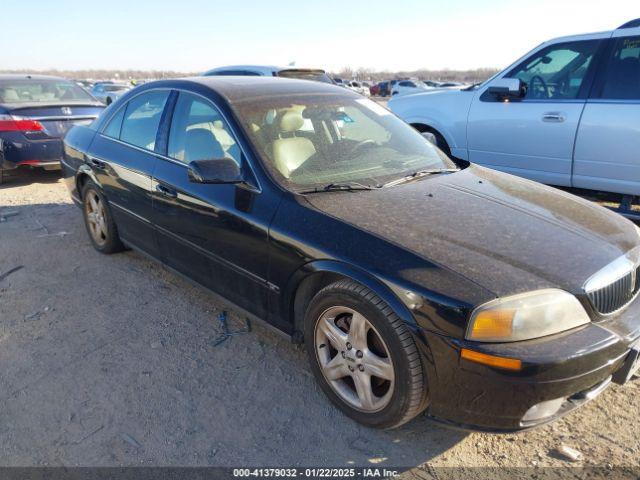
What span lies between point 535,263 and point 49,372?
2.70 m

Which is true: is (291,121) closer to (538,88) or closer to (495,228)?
(495,228)

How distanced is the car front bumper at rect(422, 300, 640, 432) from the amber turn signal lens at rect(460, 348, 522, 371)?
0.6 inches

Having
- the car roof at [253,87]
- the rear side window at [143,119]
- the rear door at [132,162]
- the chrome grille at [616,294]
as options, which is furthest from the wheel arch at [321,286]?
the rear side window at [143,119]

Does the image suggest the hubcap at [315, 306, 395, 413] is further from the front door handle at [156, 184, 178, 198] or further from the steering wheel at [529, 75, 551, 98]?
the steering wheel at [529, 75, 551, 98]

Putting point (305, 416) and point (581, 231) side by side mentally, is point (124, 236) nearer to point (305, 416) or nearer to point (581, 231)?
point (305, 416)

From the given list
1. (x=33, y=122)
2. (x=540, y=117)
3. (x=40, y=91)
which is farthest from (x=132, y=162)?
(x=40, y=91)

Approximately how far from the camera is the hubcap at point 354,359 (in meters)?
2.29

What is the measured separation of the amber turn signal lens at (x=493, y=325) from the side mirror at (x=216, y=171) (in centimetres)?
152

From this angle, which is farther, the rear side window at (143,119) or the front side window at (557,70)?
the front side window at (557,70)

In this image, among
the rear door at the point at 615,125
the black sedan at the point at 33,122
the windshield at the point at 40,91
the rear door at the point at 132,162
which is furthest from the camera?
the windshield at the point at 40,91

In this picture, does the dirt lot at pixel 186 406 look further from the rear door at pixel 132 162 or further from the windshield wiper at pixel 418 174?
the windshield wiper at pixel 418 174

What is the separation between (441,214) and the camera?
2.55 m

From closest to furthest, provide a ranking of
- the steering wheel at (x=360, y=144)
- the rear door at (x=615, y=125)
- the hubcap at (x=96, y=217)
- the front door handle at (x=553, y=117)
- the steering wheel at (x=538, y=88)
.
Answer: the steering wheel at (x=360, y=144) < the hubcap at (x=96, y=217) < the rear door at (x=615, y=125) < the front door handle at (x=553, y=117) < the steering wheel at (x=538, y=88)

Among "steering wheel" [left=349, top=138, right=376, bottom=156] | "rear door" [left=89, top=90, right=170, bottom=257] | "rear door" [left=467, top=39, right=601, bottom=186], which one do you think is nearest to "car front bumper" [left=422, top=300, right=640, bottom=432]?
"steering wheel" [left=349, top=138, right=376, bottom=156]
